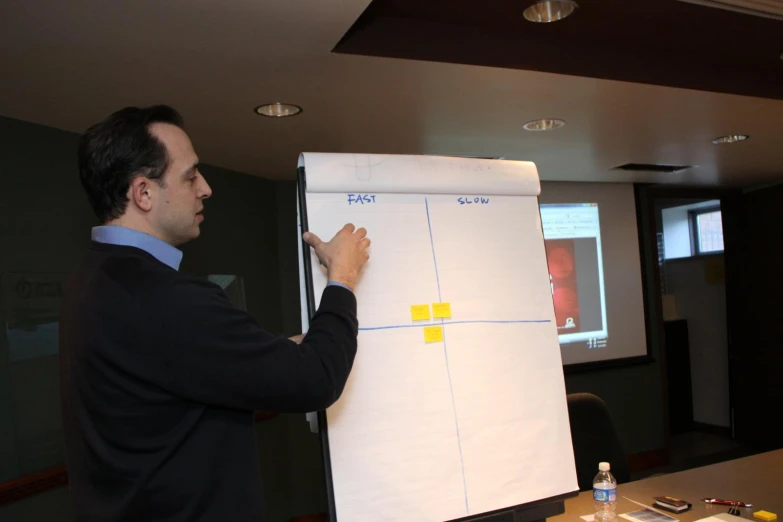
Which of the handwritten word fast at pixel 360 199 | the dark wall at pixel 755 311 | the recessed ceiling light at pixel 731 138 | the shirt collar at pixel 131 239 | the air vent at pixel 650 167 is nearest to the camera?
Result: the shirt collar at pixel 131 239

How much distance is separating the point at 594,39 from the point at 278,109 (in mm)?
1211

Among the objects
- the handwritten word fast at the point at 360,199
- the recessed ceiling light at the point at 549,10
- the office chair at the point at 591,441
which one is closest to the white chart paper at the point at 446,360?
the handwritten word fast at the point at 360,199

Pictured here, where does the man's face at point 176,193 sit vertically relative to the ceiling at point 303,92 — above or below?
below

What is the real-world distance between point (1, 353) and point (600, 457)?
7.38 feet

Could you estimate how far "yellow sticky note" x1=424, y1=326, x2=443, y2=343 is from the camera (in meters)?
1.43

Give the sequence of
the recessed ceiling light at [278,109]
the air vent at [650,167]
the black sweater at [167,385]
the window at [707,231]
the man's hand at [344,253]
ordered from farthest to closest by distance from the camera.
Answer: the window at [707,231] < the air vent at [650,167] < the recessed ceiling light at [278,109] < the man's hand at [344,253] < the black sweater at [167,385]

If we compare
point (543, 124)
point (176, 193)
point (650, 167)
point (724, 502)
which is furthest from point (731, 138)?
point (176, 193)

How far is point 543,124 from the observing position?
9.34ft

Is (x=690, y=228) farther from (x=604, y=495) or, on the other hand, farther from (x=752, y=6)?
(x=604, y=495)

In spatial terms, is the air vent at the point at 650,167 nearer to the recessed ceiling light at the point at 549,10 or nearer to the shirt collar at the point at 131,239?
the recessed ceiling light at the point at 549,10

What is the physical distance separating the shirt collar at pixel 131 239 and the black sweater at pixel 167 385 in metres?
0.02

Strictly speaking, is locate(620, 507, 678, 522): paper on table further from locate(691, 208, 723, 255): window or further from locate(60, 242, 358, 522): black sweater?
locate(691, 208, 723, 255): window

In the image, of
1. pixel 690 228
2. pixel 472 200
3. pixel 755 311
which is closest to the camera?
pixel 472 200

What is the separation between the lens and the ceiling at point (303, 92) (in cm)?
162
